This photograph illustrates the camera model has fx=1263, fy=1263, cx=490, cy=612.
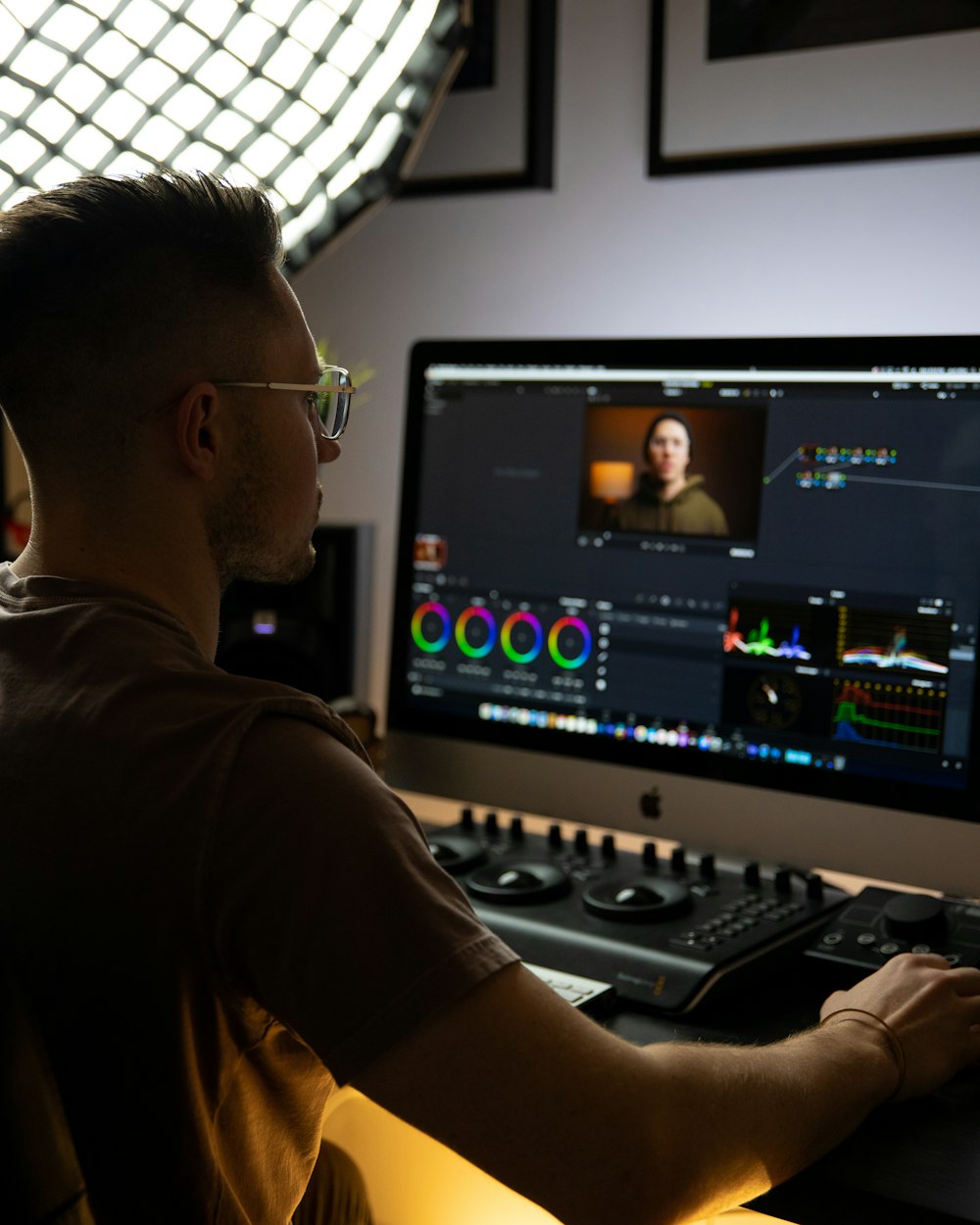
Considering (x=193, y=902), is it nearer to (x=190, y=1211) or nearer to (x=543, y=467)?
(x=190, y=1211)

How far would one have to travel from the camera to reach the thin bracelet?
2.84 feet

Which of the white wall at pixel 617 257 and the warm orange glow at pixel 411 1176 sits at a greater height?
the white wall at pixel 617 257

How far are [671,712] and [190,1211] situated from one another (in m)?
0.69

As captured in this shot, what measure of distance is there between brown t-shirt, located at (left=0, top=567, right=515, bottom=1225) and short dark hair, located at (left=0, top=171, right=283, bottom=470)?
19cm

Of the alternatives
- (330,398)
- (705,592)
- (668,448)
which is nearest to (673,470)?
(668,448)

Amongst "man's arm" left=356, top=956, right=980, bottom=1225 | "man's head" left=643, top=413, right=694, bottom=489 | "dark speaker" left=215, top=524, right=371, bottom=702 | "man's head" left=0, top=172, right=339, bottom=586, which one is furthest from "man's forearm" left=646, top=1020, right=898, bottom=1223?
"dark speaker" left=215, top=524, right=371, bottom=702

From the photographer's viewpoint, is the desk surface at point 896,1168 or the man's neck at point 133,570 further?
the man's neck at point 133,570

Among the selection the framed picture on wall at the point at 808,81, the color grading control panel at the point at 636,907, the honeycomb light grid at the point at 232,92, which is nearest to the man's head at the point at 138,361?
the honeycomb light grid at the point at 232,92

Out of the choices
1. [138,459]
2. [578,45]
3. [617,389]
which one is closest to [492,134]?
[578,45]

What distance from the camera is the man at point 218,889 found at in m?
0.69

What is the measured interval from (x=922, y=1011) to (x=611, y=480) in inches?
24.3

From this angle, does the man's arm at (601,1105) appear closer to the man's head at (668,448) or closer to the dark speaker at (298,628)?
the man's head at (668,448)

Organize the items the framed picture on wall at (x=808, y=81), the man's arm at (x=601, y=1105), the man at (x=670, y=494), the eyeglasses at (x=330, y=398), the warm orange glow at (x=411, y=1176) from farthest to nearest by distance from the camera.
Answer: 1. the framed picture on wall at (x=808, y=81)
2. the man at (x=670, y=494)
3. the warm orange glow at (x=411, y=1176)
4. the eyeglasses at (x=330, y=398)
5. the man's arm at (x=601, y=1105)

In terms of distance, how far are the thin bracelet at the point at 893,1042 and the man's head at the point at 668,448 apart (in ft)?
1.84
